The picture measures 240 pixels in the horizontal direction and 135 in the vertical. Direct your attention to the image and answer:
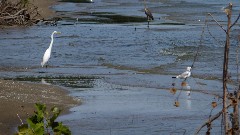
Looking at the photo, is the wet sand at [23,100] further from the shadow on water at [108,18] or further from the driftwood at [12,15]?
the shadow on water at [108,18]

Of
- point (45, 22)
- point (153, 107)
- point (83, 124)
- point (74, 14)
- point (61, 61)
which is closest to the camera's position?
point (83, 124)

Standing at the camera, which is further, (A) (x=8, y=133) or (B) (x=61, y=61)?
(B) (x=61, y=61)

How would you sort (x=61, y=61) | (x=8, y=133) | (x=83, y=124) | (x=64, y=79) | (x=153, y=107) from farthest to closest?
1. (x=61, y=61)
2. (x=64, y=79)
3. (x=153, y=107)
4. (x=83, y=124)
5. (x=8, y=133)

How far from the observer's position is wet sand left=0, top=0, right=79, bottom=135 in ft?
27.2

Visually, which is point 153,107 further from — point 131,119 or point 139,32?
point 139,32

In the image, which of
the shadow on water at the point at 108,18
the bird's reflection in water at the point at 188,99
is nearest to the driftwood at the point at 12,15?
the shadow on water at the point at 108,18

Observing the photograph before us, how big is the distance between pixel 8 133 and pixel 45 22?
58.6ft

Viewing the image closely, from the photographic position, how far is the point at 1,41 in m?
18.8

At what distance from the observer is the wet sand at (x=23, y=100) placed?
8305 millimetres

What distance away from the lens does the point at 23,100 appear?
9.45 meters

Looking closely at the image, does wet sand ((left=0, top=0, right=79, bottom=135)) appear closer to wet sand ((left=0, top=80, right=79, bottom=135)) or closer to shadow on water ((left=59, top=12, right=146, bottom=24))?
wet sand ((left=0, top=80, right=79, bottom=135))

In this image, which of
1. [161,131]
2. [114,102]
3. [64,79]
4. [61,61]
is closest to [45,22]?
[61,61]

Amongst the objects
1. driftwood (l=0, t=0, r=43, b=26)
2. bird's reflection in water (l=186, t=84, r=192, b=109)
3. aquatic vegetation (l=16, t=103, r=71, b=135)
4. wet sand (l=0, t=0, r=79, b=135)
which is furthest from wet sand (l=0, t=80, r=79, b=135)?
driftwood (l=0, t=0, r=43, b=26)

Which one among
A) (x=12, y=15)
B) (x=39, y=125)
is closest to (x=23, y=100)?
(x=39, y=125)
